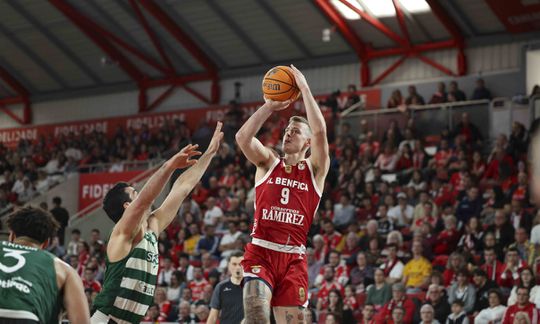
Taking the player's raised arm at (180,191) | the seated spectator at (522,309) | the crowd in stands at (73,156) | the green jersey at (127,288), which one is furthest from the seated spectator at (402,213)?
the green jersey at (127,288)

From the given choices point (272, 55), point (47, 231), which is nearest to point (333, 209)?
point (272, 55)

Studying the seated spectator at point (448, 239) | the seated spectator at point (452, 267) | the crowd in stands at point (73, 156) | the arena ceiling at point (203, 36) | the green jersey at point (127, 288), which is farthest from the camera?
the crowd in stands at point (73, 156)

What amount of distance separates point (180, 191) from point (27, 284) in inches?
112

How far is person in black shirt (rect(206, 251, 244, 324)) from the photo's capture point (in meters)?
11.5

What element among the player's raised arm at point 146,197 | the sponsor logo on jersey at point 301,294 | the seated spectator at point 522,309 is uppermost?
the player's raised arm at point 146,197

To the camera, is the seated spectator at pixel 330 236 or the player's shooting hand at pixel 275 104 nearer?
the player's shooting hand at pixel 275 104

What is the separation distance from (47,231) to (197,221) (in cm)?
1658

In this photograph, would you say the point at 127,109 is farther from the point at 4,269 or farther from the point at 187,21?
the point at 4,269

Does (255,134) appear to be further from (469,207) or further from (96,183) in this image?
(96,183)

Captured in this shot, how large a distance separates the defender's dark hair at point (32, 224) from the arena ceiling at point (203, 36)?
768 inches

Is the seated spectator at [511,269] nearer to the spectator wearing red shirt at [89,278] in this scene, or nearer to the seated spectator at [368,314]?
the seated spectator at [368,314]

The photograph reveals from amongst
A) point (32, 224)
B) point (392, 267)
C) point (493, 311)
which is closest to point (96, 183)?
point (392, 267)

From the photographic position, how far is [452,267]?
635 inches

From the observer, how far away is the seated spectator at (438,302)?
49.1ft
